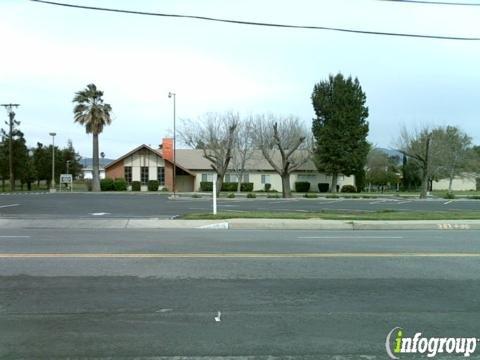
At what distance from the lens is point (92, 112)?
201ft

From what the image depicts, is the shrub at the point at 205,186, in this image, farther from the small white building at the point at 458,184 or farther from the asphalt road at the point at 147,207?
the small white building at the point at 458,184

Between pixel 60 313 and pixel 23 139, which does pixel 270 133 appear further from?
pixel 60 313

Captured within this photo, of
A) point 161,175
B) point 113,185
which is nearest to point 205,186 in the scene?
point 161,175

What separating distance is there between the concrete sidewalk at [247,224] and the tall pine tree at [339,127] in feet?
142

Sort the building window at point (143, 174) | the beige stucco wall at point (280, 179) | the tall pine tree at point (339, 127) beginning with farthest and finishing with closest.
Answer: the beige stucco wall at point (280, 179) < the building window at point (143, 174) < the tall pine tree at point (339, 127)

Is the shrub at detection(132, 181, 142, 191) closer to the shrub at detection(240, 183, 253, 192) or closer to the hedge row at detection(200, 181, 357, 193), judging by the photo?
the hedge row at detection(200, 181, 357, 193)

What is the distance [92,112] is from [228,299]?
189 ft

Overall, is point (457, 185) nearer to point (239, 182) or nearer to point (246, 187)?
point (246, 187)

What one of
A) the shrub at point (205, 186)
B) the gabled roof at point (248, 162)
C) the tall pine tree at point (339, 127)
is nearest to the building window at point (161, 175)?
the gabled roof at point (248, 162)

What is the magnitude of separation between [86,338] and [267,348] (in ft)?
6.03

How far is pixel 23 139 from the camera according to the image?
65.8 metres

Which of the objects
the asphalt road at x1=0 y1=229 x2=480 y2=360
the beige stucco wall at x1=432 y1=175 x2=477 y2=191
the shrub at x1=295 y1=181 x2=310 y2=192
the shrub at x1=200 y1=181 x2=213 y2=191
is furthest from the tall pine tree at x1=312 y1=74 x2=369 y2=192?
the asphalt road at x1=0 y1=229 x2=480 y2=360

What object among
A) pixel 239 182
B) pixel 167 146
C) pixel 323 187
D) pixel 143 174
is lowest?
pixel 323 187

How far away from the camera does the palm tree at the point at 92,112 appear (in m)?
61.3
